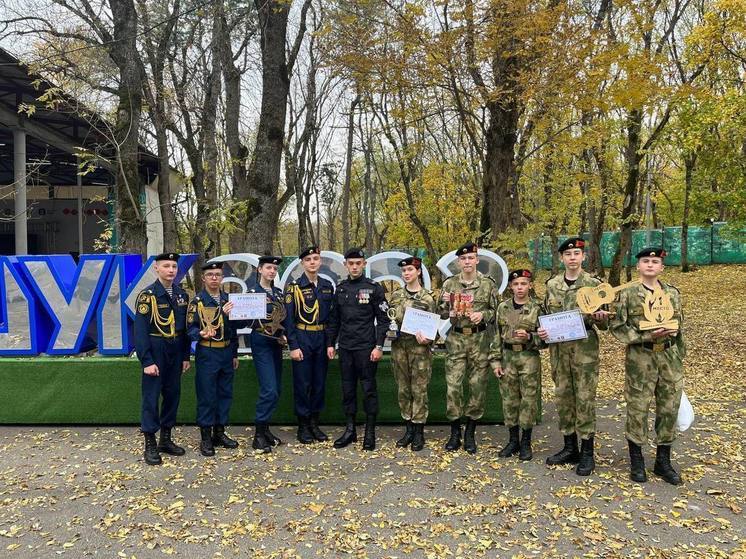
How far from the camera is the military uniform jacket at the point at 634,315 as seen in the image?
4160 mm

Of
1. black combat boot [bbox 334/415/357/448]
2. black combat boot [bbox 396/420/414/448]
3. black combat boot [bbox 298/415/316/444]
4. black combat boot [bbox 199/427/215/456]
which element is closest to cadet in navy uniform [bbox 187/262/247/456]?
black combat boot [bbox 199/427/215/456]

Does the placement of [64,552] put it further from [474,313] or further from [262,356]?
[474,313]

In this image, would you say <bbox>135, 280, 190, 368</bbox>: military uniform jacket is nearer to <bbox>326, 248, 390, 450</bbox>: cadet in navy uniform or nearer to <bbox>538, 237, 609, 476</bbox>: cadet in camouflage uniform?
<bbox>326, 248, 390, 450</bbox>: cadet in navy uniform

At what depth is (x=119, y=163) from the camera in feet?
26.6

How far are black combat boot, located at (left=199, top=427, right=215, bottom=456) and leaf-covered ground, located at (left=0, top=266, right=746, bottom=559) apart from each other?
0.10 meters

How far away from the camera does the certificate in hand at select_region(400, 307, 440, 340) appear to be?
4.81m

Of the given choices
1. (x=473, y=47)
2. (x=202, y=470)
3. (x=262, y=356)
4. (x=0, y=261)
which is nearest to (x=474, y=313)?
(x=262, y=356)

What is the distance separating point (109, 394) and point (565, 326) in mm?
4720

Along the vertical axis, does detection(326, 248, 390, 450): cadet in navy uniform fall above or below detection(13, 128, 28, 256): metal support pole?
below

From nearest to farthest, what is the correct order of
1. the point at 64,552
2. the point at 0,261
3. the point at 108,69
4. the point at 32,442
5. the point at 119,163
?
the point at 64,552 < the point at 32,442 < the point at 0,261 < the point at 119,163 < the point at 108,69

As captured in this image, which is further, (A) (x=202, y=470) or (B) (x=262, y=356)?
(B) (x=262, y=356)

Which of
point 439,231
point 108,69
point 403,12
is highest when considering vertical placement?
point 108,69

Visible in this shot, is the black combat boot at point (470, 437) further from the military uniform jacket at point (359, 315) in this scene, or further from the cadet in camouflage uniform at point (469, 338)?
the military uniform jacket at point (359, 315)

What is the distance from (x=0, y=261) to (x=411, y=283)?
4.60 m
